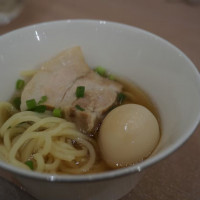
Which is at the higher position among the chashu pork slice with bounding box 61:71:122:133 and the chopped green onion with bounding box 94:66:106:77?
the chopped green onion with bounding box 94:66:106:77

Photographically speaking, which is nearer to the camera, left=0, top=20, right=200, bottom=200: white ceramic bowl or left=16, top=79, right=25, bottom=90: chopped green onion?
left=0, top=20, right=200, bottom=200: white ceramic bowl

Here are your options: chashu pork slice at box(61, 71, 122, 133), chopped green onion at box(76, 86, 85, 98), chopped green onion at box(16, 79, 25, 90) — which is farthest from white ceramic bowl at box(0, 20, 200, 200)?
chopped green onion at box(76, 86, 85, 98)

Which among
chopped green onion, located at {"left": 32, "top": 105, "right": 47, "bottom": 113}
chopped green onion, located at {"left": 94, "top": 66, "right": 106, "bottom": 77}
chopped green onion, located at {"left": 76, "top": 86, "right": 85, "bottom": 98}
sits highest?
chopped green onion, located at {"left": 94, "top": 66, "right": 106, "bottom": 77}

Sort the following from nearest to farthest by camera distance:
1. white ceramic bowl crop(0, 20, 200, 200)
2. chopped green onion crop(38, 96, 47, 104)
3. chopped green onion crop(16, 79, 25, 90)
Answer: white ceramic bowl crop(0, 20, 200, 200) < chopped green onion crop(38, 96, 47, 104) < chopped green onion crop(16, 79, 25, 90)

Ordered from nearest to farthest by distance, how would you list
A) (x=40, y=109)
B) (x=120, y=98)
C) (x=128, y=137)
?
(x=128, y=137) → (x=40, y=109) → (x=120, y=98)

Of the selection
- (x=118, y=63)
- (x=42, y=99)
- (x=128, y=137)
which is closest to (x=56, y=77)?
(x=42, y=99)

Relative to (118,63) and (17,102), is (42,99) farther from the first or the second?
(118,63)

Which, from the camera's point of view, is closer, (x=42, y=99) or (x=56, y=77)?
(x=42, y=99)

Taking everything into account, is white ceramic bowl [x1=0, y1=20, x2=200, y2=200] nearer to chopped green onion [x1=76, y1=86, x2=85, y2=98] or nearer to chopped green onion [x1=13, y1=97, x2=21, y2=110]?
chopped green onion [x1=13, y1=97, x2=21, y2=110]
